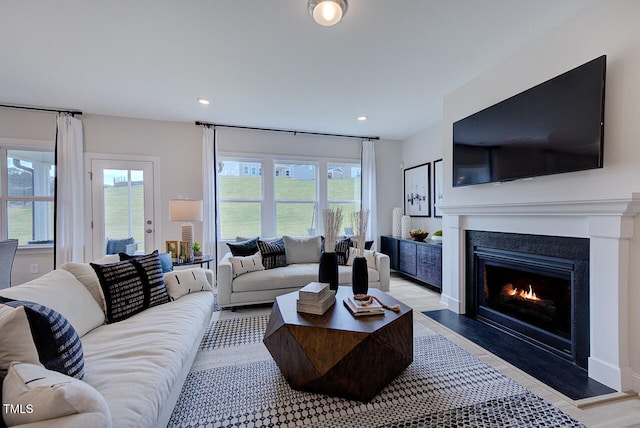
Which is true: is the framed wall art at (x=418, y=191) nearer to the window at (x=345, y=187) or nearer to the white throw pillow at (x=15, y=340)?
the window at (x=345, y=187)

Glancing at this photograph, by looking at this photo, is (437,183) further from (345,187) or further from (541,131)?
(541,131)

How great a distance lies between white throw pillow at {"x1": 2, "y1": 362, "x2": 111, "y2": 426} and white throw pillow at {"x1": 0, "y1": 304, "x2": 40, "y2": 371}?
4 cm

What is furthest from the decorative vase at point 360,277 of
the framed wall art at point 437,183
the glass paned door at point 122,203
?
the glass paned door at point 122,203

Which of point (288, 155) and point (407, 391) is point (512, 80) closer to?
point (407, 391)

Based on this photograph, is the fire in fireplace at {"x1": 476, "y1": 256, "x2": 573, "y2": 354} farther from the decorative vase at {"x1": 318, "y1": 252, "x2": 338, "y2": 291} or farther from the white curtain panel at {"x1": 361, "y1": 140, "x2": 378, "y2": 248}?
the white curtain panel at {"x1": 361, "y1": 140, "x2": 378, "y2": 248}

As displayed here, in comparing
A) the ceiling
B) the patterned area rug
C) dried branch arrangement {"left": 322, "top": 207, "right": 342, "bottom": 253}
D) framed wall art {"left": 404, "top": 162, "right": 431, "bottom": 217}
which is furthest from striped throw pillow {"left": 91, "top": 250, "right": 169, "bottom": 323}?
framed wall art {"left": 404, "top": 162, "right": 431, "bottom": 217}

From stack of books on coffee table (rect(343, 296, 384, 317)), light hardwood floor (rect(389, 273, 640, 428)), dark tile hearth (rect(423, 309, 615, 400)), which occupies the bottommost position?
light hardwood floor (rect(389, 273, 640, 428))

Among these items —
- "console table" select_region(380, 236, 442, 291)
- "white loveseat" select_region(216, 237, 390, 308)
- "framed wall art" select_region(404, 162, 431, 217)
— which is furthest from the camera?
"framed wall art" select_region(404, 162, 431, 217)

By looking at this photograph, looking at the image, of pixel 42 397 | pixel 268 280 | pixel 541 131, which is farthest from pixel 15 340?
pixel 541 131

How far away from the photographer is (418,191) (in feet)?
15.8

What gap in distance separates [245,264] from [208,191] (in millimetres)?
1628

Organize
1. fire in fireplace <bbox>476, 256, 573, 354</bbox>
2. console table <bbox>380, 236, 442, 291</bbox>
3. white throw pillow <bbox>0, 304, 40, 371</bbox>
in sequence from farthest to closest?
console table <bbox>380, 236, 442, 291</bbox>, fire in fireplace <bbox>476, 256, 573, 354</bbox>, white throw pillow <bbox>0, 304, 40, 371</bbox>

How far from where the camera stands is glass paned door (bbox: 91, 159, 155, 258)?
13.3 feet

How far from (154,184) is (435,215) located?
168 inches
